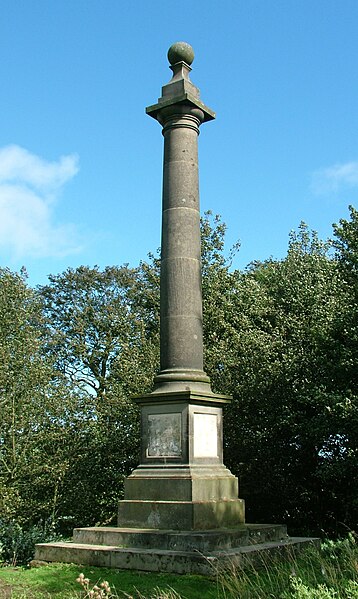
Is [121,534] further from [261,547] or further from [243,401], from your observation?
[243,401]

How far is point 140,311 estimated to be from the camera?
1163 inches

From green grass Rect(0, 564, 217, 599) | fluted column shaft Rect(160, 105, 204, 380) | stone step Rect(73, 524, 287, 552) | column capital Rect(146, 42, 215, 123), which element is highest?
column capital Rect(146, 42, 215, 123)

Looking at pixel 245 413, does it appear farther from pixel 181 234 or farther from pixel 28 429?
pixel 181 234

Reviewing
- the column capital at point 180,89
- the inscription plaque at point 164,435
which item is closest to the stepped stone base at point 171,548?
the inscription plaque at point 164,435

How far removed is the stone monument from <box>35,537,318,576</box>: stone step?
14 mm

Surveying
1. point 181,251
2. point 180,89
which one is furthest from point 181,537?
point 180,89

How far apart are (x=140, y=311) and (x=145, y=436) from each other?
64.0 ft

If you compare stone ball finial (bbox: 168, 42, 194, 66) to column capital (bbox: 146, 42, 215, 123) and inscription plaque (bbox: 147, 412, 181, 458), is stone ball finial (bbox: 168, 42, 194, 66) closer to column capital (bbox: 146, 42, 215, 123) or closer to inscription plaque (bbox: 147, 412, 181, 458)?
column capital (bbox: 146, 42, 215, 123)

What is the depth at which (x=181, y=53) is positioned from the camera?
38.8 ft

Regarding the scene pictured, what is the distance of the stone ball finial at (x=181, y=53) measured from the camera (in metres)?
11.8

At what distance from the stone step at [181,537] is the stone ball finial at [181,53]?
843cm

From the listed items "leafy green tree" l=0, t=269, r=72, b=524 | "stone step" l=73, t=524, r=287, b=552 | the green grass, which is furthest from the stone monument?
"leafy green tree" l=0, t=269, r=72, b=524

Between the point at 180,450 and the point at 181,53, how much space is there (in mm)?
7325

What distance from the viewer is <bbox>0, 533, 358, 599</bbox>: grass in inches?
244
